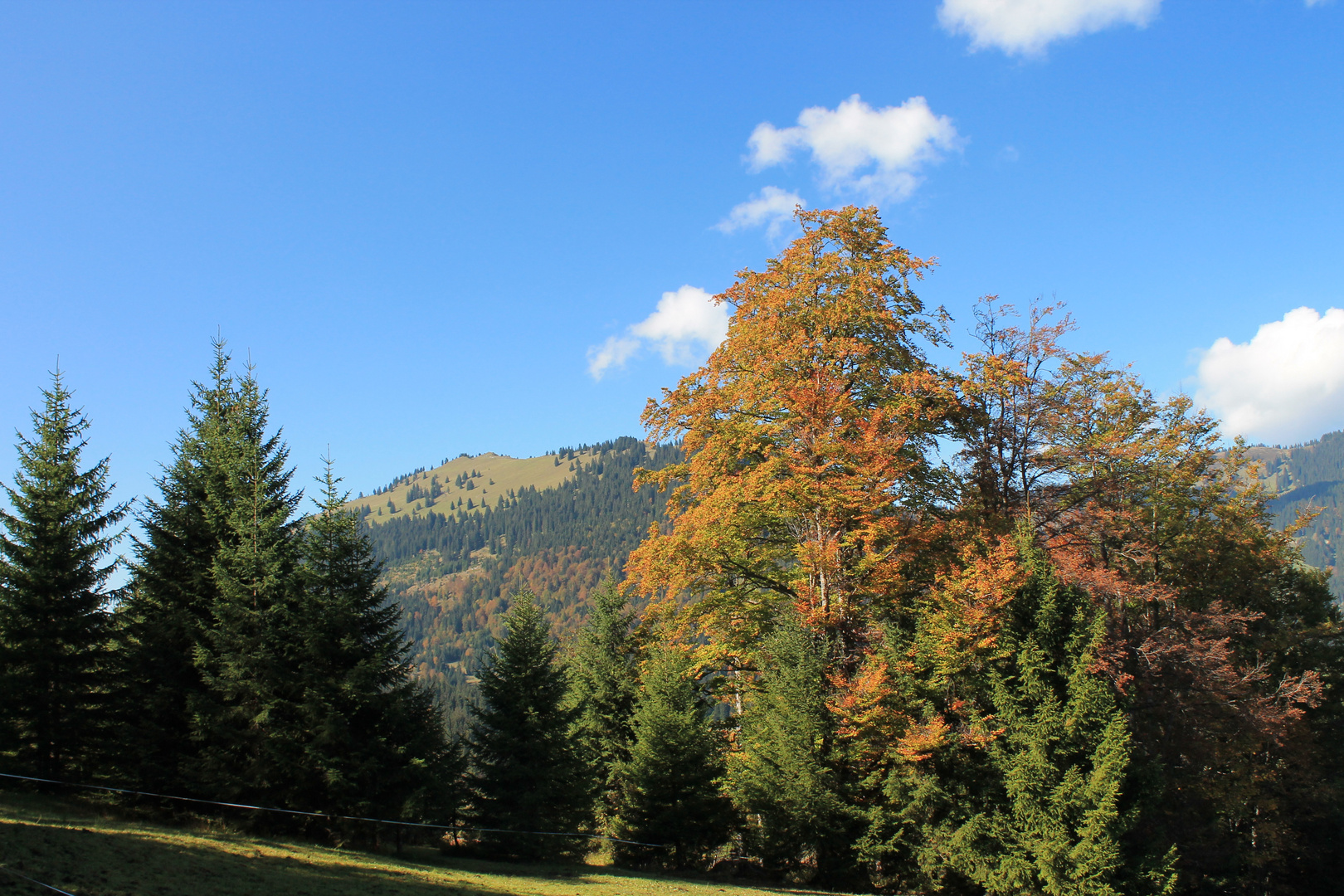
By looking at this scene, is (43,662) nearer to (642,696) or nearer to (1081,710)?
(642,696)

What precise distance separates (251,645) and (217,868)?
711 centimetres

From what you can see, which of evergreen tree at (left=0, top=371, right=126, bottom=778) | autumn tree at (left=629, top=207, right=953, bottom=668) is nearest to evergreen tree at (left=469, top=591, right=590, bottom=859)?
autumn tree at (left=629, top=207, right=953, bottom=668)

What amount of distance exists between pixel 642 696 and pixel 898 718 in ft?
38.0

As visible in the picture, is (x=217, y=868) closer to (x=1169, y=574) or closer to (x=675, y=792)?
(x=675, y=792)

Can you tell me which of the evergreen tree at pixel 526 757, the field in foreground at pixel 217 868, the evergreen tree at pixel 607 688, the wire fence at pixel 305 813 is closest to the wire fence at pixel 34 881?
the field in foreground at pixel 217 868

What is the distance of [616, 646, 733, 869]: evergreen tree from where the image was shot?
942 inches

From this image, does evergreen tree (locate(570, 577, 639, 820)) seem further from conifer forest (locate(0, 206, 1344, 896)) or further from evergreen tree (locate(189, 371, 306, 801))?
evergreen tree (locate(189, 371, 306, 801))

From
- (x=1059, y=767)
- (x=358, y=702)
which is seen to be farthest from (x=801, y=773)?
(x=358, y=702)

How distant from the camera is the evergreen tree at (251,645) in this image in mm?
18516

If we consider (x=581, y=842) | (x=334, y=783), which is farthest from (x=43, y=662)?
(x=581, y=842)

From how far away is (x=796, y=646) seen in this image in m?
20.8

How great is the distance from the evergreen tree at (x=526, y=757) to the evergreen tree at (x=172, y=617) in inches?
308

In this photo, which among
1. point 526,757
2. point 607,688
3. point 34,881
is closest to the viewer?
point 34,881

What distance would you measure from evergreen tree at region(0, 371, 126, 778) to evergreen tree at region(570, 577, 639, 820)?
53.4ft
